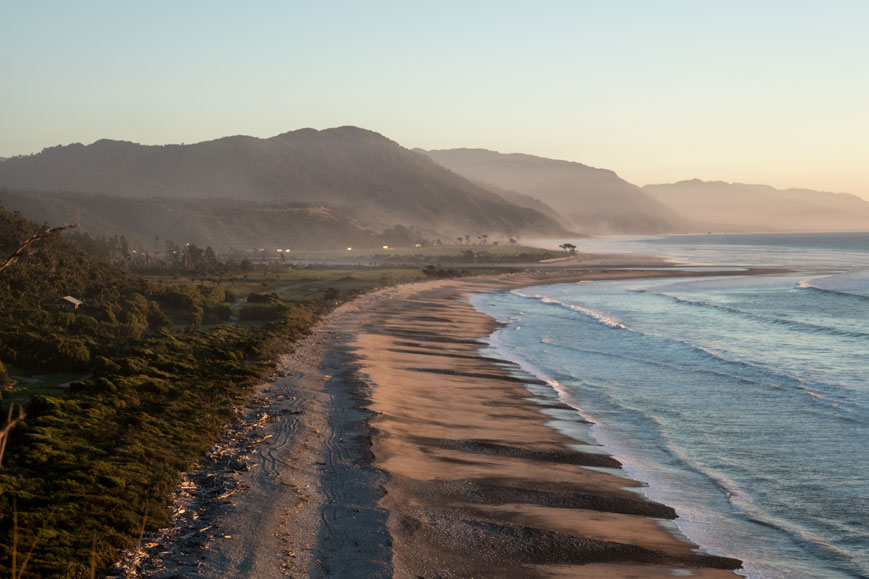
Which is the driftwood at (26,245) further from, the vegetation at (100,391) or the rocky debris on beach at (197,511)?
the rocky debris on beach at (197,511)

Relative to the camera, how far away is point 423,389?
30219mm

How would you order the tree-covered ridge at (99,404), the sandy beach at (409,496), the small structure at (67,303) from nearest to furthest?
the sandy beach at (409,496)
the tree-covered ridge at (99,404)
the small structure at (67,303)

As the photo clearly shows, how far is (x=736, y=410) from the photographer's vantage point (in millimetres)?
27062

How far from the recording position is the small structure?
41.8 meters

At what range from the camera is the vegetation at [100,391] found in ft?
45.0

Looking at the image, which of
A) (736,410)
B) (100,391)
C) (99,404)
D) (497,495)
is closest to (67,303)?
(100,391)

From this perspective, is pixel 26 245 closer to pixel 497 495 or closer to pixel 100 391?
pixel 497 495

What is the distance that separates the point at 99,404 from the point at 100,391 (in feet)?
6.36

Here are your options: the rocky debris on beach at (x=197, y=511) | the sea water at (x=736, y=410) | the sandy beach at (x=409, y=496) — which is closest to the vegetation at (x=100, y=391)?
the rocky debris on beach at (x=197, y=511)

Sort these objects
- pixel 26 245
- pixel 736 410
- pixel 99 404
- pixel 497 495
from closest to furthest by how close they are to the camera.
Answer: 1. pixel 26 245
2. pixel 497 495
3. pixel 99 404
4. pixel 736 410

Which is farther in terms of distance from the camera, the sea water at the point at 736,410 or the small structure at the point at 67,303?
the small structure at the point at 67,303

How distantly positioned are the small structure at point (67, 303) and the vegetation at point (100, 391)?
133 millimetres

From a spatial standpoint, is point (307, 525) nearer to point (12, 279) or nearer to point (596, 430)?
point (596, 430)

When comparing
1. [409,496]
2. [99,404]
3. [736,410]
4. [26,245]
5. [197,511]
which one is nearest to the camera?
[26,245]
